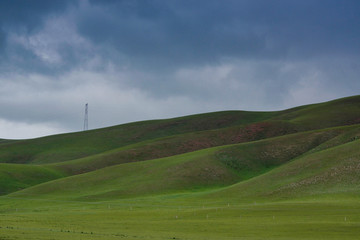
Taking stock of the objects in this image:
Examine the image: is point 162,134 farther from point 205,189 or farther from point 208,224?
point 208,224

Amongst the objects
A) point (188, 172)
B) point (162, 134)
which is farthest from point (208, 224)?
point (162, 134)

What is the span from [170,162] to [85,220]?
5845 centimetres

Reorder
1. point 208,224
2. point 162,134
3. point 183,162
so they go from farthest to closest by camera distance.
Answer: point 162,134 → point 183,162 → point 208,224

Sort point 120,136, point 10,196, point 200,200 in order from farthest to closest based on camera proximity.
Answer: point 120,136 → point 10,196 → point 200,200

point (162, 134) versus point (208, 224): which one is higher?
point (162, 134)

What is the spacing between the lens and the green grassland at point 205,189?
4375cm

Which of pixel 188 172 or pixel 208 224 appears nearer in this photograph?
pixel 208 224

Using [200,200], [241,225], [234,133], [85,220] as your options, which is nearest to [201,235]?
[241,225]

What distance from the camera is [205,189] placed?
309 ft

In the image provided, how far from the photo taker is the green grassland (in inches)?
1722

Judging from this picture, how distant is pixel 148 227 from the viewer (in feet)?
152

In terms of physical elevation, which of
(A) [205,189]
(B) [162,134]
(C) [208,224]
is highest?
(B) [162,134]

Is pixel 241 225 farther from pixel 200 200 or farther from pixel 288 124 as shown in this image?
pixel 288 124

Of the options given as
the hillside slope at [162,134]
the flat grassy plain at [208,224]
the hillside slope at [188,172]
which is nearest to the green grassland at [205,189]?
the flat grassy plain at [208,224]
